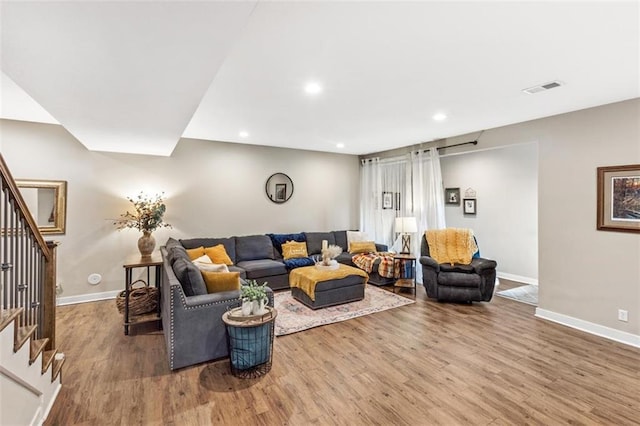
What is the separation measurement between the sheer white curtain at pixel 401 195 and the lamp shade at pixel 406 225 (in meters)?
0.46

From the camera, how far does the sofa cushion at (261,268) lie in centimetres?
503

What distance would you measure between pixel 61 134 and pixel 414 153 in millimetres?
5777

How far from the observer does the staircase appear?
171cm

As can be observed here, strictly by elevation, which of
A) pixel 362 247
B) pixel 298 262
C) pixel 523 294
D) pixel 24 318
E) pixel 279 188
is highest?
pixel 279 188

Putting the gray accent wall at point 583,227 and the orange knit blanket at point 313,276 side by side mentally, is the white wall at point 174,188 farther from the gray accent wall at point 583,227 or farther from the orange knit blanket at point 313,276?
the gray accent wall at point 583,227

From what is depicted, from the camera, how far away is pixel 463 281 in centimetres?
445

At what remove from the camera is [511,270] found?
20.1 feet

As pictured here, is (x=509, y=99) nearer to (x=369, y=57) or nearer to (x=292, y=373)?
(x=369, y=57)

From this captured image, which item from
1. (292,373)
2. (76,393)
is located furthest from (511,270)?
(76,393)

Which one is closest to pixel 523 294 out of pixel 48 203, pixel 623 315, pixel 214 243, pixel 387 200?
pixel 623 315

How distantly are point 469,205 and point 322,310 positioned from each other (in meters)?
4.26

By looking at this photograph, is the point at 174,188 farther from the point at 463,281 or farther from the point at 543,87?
the point at 543,87

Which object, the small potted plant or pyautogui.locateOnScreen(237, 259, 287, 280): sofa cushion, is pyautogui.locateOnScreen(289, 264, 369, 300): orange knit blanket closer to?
pyautogui.locateOnScreen(237, 259, 287, 280): sofa cushion

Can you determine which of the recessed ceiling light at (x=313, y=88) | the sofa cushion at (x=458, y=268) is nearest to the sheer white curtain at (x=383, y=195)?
the sofa cushion at (x=458, y=268)
